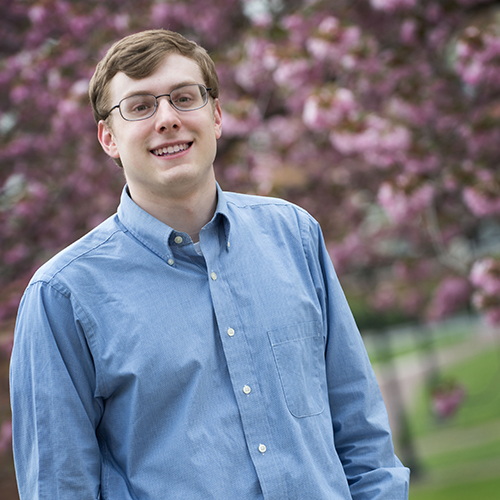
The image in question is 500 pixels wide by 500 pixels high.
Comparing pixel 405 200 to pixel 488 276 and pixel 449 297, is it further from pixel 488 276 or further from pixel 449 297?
pixel 449 297

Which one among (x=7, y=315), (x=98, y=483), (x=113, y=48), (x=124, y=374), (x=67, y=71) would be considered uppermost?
(x=67, y=71)

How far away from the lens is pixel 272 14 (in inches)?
180

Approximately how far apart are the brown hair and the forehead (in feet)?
0.04

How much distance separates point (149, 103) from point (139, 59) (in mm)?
98

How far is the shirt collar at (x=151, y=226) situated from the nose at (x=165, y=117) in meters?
0.21

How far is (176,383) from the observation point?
1281 millimetres

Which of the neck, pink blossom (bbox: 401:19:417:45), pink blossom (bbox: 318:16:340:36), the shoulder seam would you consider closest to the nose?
the neck

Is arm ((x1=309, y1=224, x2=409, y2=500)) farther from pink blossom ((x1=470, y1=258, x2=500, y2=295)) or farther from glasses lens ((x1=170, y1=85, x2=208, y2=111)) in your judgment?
pink blossom ((x1=470, y1=258, x2=500, y2=295))

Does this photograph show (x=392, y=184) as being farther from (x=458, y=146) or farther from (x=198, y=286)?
(x=198, y=286)

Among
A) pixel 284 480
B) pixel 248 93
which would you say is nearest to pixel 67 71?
pixel 248 93

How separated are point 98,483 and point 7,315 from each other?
2.75 m

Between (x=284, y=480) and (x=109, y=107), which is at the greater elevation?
(x=109, y=107)

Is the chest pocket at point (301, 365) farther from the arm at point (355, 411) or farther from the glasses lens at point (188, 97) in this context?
the glasses lens at point (188, 97)

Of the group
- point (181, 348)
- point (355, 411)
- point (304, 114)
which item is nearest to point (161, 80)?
point (181, 348)
